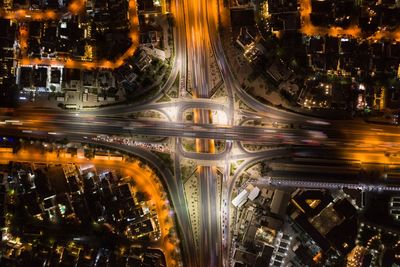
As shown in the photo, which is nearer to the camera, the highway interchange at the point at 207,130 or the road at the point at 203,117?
the road at the point at 203,117

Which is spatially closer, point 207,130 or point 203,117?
point 207,130

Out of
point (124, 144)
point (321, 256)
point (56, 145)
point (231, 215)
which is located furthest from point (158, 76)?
point (321, 256)

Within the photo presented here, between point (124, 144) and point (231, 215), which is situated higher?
point (124, 144)

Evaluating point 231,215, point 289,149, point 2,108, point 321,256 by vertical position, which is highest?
point 2,108

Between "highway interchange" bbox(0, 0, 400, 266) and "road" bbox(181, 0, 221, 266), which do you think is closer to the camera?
"road" bbox(181, 0, 221, 266)

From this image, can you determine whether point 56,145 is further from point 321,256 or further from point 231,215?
point 321,256

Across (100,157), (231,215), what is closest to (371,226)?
(231,215)

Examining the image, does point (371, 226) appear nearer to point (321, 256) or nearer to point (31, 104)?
point (321, 256)

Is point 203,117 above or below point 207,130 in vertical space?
above
